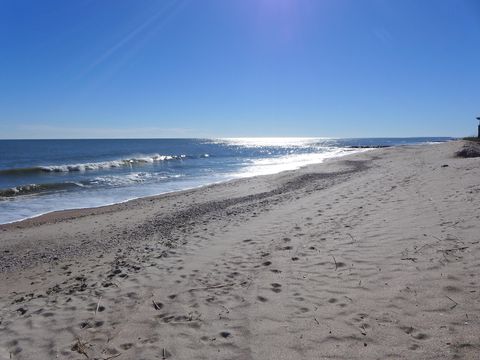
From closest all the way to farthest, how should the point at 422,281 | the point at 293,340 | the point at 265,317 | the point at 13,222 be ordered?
the point at 293,340 → the point at 265,317 → the point at 422,281 → the point at 13,222

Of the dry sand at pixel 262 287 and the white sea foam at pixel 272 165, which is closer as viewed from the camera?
the dry sand at pixel 262 287

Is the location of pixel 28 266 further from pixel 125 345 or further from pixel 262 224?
pixel 262 224

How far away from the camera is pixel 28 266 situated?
7.29 m

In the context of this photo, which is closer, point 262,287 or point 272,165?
point 262,287

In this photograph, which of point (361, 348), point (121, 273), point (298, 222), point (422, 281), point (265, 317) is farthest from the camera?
point (298, 222)

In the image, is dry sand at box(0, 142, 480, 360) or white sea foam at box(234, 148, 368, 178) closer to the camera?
dry sand at box(0, 142, 480, 360)

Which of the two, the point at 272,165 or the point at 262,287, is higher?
the point at 262,287

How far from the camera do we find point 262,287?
16.3 feet

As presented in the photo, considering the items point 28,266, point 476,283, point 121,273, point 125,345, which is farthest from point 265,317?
point 28,266

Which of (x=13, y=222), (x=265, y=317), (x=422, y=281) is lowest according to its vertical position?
(x=13, y=222)

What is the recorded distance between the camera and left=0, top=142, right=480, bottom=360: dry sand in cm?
360

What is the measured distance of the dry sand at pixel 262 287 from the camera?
3604 mm

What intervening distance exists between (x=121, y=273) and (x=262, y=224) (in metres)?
3.85

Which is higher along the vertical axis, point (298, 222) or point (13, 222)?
point (298, 222)
